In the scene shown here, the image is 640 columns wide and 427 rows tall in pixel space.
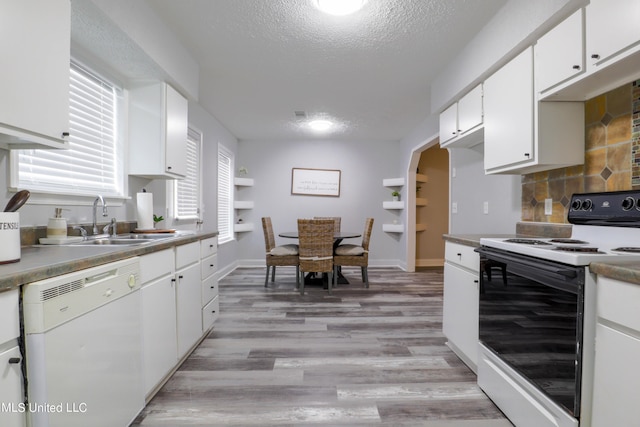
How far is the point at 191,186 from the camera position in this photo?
3889 mm

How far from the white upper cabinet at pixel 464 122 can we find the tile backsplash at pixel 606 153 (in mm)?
669

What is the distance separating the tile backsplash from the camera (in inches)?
62.0

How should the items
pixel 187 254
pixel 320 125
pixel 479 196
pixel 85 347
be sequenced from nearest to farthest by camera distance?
pixel 85 347, pixel 187 254, pixel 479 196, pixel 320 125

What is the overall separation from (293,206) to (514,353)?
4822mm

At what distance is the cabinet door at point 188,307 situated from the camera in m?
2.08

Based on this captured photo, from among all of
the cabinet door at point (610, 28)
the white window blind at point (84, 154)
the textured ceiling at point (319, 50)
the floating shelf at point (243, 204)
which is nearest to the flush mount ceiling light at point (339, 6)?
the textured ceiling at point (319, 50)

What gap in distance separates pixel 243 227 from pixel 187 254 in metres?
3.50

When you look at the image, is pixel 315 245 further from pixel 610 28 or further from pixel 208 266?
pixel 610 28

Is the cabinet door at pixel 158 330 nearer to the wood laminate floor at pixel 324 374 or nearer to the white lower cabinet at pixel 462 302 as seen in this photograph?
the wood laminate floor at pixel 324 374

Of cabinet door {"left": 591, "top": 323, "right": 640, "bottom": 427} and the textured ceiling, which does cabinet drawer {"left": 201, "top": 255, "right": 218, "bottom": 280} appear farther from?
cabinet door {"left": 591, "top": 323, "right": 640, "bottom": 427}

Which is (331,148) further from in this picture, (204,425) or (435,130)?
(204,425)

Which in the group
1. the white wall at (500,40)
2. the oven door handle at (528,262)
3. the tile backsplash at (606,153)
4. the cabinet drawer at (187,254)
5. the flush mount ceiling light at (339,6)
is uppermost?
the flush mount ceiling light at (339,6)

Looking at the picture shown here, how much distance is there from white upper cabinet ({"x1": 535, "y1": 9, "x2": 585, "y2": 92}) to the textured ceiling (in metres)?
0.58

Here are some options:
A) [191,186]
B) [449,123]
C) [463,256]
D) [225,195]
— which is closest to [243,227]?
[225,195]
